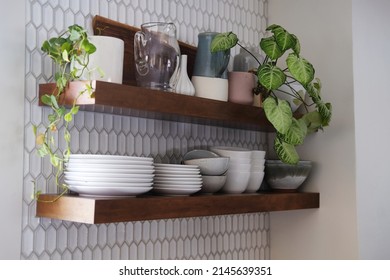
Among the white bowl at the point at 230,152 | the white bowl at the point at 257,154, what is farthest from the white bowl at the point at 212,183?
the white bowl at the point at 257,154

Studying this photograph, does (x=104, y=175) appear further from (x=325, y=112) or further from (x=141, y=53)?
(x=325, y=112)

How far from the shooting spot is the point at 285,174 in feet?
6.91

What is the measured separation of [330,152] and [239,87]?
0.50 m

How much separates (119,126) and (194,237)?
1.75 ft

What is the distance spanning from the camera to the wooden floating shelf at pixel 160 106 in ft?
4.70

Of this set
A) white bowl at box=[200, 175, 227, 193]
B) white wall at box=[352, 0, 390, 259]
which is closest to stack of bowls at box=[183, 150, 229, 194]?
white bowl at box=[200, 175, 227, 193]

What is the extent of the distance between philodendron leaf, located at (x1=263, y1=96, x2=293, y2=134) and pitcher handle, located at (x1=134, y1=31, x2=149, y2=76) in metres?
0.44

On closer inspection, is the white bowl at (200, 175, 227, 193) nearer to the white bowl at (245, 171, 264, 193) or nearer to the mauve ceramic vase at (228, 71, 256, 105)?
the white bowl at (245, 171, 264, 193)

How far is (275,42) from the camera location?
187 centimetres

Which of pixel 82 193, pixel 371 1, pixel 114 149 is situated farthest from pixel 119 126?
pixel 371 1

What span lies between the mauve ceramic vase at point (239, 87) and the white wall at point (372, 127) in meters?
0.46

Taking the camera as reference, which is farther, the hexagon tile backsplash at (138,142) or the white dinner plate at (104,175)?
the hexagon tile backsplash at (138,142)

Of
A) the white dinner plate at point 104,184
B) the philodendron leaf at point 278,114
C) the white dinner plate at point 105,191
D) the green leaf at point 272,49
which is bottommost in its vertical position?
the white dinner plate at point 105,191

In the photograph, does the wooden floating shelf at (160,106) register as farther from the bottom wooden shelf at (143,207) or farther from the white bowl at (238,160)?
the bottom wooden shelf at (143,207)
